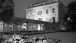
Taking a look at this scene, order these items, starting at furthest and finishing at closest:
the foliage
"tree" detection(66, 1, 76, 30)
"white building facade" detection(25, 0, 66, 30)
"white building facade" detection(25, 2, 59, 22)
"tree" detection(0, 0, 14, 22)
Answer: "white building facade" detection(25, 2, 59, 22) < "white building facade" detection(25, 0, 66, 30) < the foliage < "tree" detection(66, 1, 76, 30) < "tree" detection(0, 0, 14, 22)

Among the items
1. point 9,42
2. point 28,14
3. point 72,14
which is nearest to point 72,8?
point 72,14

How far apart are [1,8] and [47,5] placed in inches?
965

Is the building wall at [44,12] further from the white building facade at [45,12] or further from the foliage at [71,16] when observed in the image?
the foliage at [71,16]

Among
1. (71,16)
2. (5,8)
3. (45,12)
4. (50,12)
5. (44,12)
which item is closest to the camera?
(5,8)

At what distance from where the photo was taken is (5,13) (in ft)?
60.6

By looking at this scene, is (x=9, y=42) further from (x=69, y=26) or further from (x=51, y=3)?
(x=51, y=3)

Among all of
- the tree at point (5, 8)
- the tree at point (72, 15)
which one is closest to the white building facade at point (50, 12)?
the tree at point (72, 15)

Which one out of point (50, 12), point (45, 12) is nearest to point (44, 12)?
point (45, 12)

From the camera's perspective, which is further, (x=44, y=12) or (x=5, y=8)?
(x=44, y=12)

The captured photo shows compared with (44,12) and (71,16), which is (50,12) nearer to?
(44,12)

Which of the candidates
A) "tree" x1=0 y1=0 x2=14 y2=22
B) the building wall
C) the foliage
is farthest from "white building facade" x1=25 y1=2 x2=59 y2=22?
"tree" x1=0 y1=0 x2=14 y2=22

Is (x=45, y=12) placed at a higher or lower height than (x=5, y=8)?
higher

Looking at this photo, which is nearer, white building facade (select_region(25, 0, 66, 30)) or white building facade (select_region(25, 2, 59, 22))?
white building facade (select_region(25, 0, 66, 30))

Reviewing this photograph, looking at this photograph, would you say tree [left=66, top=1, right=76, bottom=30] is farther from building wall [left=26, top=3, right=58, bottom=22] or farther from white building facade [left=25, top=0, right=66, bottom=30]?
building wall [left=26, top=3, right=58, bottom=22]
